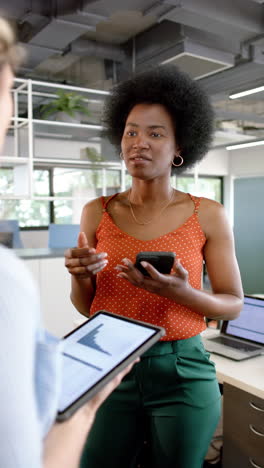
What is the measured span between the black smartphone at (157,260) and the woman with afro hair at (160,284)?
1.0 inches

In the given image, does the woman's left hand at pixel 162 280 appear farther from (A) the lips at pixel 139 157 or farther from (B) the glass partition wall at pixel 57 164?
(B) the glass partition wall at pixel 57 164

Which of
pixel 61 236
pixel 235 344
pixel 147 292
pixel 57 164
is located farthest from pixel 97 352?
pixel 61 236

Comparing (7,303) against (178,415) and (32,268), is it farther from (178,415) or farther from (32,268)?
(32,268)

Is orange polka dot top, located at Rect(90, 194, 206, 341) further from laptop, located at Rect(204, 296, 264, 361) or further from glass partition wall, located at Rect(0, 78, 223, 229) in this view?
glass partition wall, located at Rect(0, 78, 223, 229)

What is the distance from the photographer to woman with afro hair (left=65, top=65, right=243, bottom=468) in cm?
106

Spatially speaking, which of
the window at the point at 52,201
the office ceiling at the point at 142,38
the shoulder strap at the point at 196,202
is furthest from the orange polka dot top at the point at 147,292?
the window at the point at 52,201

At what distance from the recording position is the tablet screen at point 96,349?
2.07ft

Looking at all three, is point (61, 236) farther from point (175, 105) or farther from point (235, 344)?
point (175, 105)

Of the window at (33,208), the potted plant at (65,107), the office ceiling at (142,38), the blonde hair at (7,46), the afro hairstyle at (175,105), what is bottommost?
the window at (33,208)

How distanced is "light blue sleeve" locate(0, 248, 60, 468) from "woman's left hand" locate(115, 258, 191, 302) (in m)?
0.58

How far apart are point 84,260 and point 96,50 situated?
4751 millimetres

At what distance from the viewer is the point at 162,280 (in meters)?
0.99

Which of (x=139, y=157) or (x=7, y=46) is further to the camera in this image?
(x=139, y=157)

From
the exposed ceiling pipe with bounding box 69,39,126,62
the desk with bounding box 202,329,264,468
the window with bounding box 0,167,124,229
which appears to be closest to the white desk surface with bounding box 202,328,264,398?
the desk with bounding box 202,329,264,468
